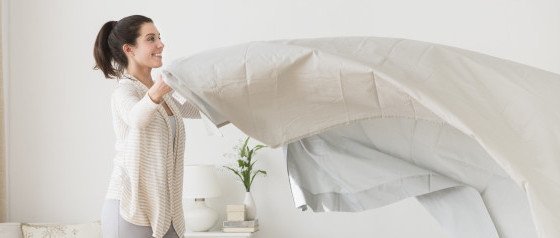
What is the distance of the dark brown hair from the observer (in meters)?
2.21

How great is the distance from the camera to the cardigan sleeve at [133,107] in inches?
71.0

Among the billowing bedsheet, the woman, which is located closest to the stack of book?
the woman

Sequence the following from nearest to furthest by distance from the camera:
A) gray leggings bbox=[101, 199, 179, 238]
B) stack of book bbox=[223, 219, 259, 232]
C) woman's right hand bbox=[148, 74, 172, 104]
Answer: woman's right hand bbox=[148, 74, 172, 104], gray leggings bbox=[101, 199, 179, 238], stack of book bbox=[223, 219, 259, 232]

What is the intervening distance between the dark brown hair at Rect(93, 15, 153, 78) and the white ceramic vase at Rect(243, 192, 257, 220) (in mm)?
2069

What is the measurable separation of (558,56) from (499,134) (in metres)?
3.45

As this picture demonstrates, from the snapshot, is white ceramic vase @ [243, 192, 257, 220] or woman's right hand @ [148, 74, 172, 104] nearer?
woman's right hand @ [148, 74, 172, 104]

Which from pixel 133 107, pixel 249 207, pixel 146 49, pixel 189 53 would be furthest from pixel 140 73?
pixel 189 53

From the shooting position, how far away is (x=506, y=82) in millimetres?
1140

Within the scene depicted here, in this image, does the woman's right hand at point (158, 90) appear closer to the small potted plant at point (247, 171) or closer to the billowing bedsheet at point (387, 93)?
the billowing bedsheet at point (387, 93)

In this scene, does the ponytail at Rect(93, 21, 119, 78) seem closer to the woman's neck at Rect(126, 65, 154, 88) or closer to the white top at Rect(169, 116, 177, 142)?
the woman's neck at Rect(126, 65, 154, 88)

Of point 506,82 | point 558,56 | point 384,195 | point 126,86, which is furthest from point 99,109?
point 506,82

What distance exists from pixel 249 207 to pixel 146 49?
2.13 meters

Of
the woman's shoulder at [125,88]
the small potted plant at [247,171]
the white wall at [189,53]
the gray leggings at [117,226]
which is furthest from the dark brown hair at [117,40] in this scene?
the white wall at [189,53]

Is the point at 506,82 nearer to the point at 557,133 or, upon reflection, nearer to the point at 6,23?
the point at 557,133
